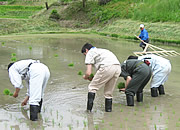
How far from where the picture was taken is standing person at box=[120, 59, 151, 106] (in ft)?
22.0

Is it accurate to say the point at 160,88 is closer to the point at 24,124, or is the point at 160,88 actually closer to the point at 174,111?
the point at 174,111

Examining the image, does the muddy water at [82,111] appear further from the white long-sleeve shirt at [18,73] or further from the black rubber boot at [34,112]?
the white long-sleeve shirt at [18,73]

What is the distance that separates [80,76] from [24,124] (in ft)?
14.9

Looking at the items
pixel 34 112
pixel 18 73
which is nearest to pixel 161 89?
pixel 34 112

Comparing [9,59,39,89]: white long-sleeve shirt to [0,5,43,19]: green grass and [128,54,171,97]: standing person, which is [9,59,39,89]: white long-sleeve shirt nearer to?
[128,54,171,97]: standing person

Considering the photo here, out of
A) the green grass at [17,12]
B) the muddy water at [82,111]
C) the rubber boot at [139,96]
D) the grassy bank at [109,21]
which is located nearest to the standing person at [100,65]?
the muddy water at [82,111]

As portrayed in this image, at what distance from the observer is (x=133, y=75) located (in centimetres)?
677

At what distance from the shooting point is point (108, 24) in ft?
98.3

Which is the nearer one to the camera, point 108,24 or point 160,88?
point 160,88

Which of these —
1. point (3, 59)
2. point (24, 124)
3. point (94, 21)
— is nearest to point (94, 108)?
point (24, 124)

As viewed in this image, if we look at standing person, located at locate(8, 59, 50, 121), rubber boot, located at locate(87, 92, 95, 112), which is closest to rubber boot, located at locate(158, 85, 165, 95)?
rubber boot, located at locate(87, 92, 95, 112)

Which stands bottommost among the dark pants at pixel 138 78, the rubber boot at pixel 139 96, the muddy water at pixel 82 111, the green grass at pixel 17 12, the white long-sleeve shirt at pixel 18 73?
the muddy water at pixel 82 111

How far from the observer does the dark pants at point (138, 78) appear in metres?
6.70

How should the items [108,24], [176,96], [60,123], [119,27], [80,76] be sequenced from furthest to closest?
[108,24] → [119,27] → [80,76] → [176,96] → [60,123]
